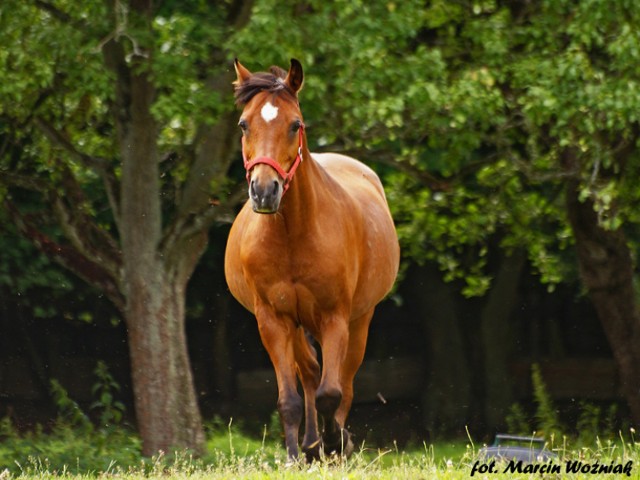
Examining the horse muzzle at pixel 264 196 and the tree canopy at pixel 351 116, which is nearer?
the horse muzzle at pixel 264 196

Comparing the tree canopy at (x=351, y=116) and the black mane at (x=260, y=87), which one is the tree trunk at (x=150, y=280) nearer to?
the tree canopy at (x=351, y=116)

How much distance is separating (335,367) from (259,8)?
15.5ft

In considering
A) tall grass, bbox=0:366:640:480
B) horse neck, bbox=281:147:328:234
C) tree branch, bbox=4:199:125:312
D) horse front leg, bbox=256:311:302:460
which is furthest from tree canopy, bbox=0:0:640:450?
horse front leg, bbox=256:311:302:460

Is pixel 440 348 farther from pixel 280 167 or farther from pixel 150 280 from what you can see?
pixel 280 167

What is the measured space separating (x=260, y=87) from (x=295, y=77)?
237mm

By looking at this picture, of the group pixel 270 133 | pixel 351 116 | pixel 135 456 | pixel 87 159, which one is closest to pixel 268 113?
Answer: pixel 270 133

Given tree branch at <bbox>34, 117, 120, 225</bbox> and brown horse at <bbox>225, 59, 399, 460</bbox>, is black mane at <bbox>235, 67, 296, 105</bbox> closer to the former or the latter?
brown horse at <bbox>225, 59, 399, 460</bbox>

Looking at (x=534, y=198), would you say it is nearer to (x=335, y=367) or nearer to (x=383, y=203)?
(x=383, y=203)

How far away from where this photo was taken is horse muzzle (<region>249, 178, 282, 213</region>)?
7.29m

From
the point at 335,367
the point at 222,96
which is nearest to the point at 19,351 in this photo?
the point at 222,96

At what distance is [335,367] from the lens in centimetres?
840

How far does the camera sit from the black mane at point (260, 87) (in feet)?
25.8

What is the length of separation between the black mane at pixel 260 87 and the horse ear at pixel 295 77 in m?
0.04

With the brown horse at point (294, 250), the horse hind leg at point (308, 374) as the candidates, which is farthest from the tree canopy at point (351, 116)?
the brown horse at point (294, 250)
